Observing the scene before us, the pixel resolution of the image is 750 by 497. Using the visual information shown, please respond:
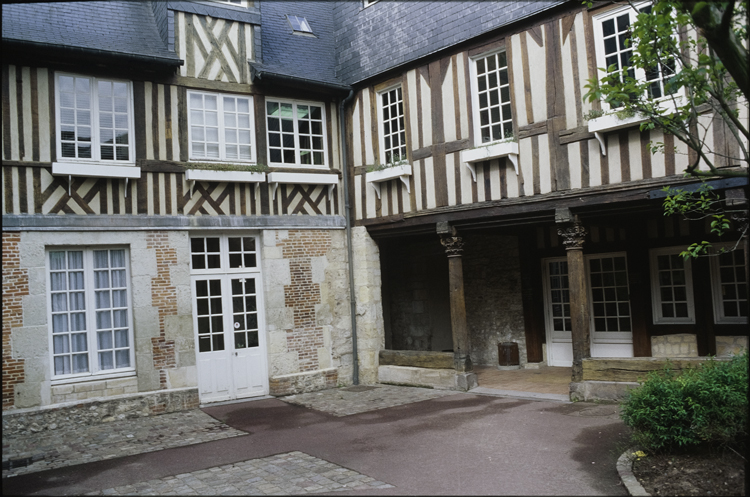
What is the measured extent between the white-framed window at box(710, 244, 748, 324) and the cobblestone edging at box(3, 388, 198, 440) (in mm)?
7857

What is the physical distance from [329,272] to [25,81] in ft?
17.3

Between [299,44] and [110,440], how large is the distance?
7.19 meters

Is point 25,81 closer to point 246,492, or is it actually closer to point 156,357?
point 156,357

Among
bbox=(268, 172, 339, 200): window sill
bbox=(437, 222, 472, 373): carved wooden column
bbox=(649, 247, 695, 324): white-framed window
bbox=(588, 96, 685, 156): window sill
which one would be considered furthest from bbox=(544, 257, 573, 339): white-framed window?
bbox=(268, 172, 339, 200): window sill

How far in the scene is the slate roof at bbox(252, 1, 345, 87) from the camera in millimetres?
10297

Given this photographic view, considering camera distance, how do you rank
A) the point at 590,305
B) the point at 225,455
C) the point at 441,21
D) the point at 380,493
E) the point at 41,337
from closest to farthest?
the point at 380,493, the point at 225,455, the point at 41,337, the point at 441,21, the point at 590,305

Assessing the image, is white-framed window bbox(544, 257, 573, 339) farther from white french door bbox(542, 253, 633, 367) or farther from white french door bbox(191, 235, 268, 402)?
white french door bbox(191, 235, 268, 402)

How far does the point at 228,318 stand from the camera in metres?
9.61

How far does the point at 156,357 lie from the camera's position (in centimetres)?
880

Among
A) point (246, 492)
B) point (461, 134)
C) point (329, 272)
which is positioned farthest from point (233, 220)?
point (246, 492)

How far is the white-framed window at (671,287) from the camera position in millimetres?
9375

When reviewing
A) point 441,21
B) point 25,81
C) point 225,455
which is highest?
point 441,21

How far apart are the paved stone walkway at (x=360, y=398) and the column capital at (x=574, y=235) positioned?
283cm

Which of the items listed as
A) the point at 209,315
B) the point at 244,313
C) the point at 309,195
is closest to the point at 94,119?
the point at 209,315
